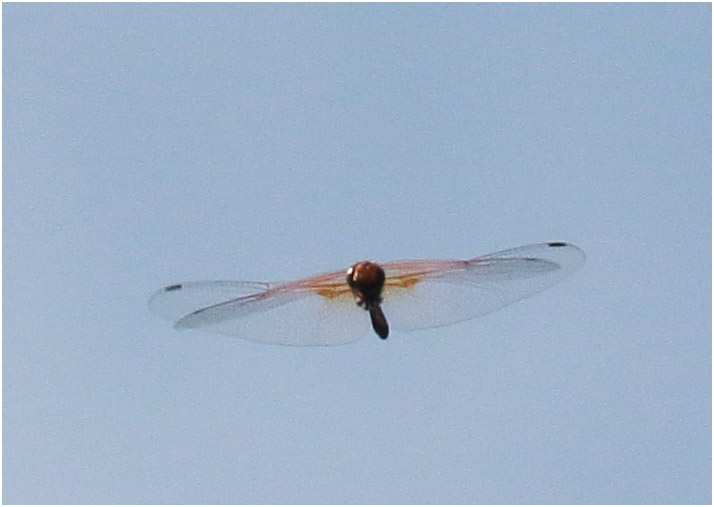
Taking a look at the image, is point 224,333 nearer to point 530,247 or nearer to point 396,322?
point 396,322

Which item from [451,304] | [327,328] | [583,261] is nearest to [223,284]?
[327,328]
